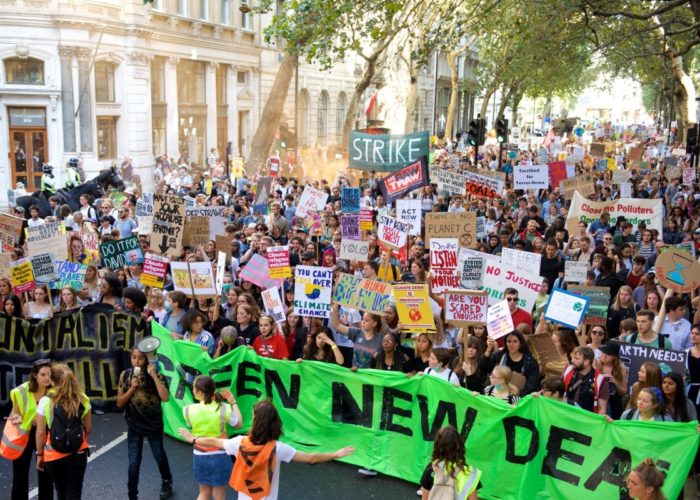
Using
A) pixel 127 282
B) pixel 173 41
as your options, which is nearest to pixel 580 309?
pixel 127 282

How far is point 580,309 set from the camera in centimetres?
872

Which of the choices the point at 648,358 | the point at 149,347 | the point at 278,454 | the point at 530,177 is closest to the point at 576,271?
the point at 648,358

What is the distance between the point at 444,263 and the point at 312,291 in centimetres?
218

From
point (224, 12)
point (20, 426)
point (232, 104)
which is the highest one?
point (224, 12)

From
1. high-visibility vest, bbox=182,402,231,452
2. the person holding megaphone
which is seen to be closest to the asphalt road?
the person holding megaphone

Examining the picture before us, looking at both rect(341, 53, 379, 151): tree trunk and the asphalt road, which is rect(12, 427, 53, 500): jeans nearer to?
the asphalt road

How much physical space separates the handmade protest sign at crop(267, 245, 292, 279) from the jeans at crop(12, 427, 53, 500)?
4136 millimetres

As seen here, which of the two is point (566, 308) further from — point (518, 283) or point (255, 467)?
point (255, 467)

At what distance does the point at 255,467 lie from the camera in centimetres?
557

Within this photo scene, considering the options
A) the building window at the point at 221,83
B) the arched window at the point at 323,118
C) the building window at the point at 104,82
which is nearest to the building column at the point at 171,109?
the building window at the point at 104,82

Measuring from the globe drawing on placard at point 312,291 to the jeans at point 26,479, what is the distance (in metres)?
3.32

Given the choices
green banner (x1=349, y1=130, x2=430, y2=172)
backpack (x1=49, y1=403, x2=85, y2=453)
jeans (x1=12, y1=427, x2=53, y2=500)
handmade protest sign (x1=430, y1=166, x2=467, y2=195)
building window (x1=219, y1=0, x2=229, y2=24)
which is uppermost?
building window (x1=219, y1=0, x2=229, y2=24)

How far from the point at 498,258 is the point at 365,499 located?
3969 mm

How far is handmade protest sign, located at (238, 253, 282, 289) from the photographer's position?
419 inches
